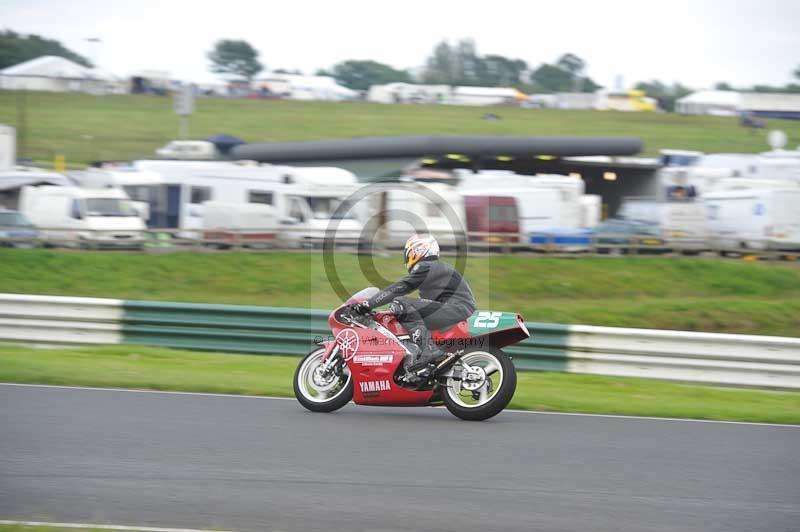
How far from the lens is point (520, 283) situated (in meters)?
28.6

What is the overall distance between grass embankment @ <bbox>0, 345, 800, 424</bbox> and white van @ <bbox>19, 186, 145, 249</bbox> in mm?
15528

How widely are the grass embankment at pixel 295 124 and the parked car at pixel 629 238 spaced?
2921cm

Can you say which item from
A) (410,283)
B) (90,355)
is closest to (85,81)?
(90,355)

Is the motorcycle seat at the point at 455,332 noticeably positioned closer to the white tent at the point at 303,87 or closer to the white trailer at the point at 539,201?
the white trailer at the point at 539,201

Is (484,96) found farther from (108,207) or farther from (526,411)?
(526,411)

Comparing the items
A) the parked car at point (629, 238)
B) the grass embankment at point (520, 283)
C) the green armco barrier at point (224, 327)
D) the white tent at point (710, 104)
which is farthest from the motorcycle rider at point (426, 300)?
the white tent at point (710, 104)

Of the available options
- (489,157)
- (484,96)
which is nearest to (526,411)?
(489,157)

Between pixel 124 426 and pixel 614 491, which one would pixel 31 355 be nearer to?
pixel 124 426

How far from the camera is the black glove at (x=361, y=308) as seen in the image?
31.6 feet

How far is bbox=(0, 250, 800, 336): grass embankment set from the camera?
25938mm

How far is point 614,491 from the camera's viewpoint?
689cm

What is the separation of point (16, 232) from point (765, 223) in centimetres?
2343

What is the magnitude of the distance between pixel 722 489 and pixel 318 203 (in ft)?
83.7

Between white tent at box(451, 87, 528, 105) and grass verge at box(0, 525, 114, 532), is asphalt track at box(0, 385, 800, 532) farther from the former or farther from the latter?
white tent at box(451, 87, 528, 105)
